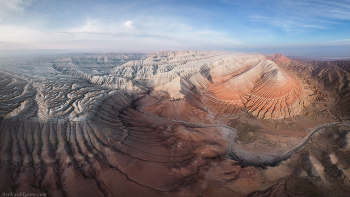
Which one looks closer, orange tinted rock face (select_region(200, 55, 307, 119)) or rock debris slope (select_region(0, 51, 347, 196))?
rock debris slope (select_region(0, 51, 347, 196))

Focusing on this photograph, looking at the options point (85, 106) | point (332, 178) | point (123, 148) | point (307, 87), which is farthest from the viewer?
point (307, 87)

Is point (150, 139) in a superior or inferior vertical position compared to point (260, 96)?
inferior

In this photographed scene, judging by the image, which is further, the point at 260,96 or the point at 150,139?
the point at 260,96

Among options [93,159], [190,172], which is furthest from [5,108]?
[190,172]

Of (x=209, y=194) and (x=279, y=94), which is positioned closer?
(x=209, y=194)

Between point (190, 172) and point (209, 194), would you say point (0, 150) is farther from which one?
point (209, 194)

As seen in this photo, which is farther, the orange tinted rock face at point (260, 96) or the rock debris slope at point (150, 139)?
the orange tinted rock face at point (260, 96)

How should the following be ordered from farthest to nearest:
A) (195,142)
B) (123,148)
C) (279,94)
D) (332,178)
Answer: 1. (279,94)
2. (195,142)
3. (123,148)
4. (332,178)

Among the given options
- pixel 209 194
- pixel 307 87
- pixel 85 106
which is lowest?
pixel 209 194

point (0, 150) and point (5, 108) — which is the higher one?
point (5, 108)

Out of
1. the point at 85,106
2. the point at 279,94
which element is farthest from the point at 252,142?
the point at 85,106
